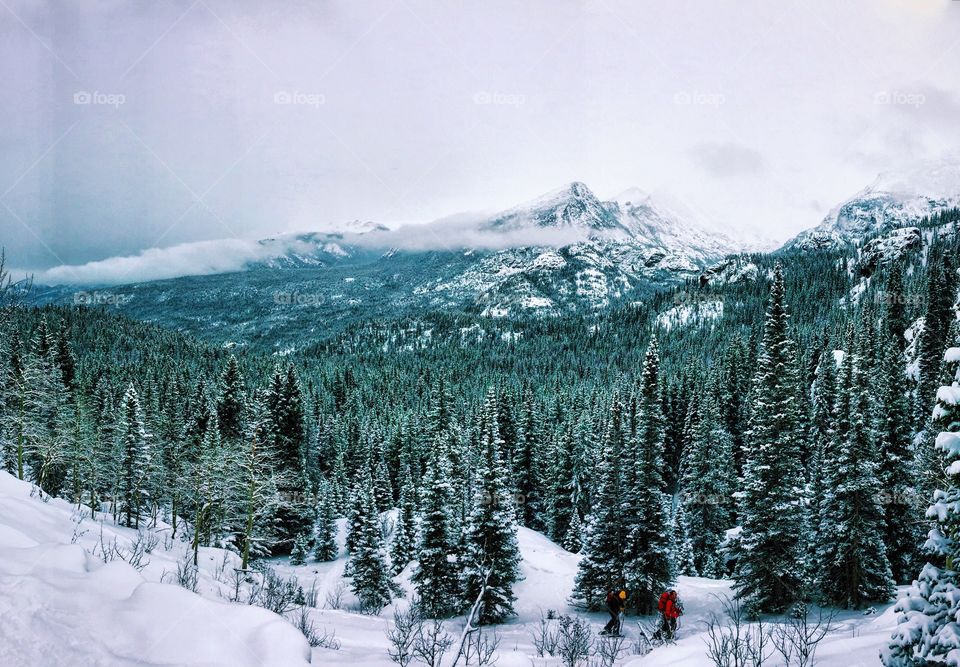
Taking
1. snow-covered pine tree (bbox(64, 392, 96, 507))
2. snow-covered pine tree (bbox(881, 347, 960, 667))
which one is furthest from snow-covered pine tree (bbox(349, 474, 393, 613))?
snow-covered pine tree (bbox(881, 347, 960, 667))

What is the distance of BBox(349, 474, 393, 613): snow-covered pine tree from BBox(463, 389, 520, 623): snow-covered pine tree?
8578 millimetres

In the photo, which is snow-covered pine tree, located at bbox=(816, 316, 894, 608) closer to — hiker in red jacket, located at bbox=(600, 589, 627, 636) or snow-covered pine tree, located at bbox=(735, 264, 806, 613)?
snow-covered pine tree, located at bbox=(735, 264, 806, 613)

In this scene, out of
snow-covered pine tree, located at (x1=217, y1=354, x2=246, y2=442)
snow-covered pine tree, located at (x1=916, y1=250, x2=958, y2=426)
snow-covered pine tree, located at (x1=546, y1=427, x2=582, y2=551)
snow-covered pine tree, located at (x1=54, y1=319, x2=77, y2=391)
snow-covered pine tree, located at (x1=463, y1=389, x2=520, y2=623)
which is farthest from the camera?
snow-covered pine tree, located at (x1=54, y1=319, x2=77, y2=391)

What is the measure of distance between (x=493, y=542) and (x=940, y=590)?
20.9m

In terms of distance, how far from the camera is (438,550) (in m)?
26.9

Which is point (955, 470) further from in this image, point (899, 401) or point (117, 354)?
point (117, 354)

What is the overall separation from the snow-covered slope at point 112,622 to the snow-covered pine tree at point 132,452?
116 ft

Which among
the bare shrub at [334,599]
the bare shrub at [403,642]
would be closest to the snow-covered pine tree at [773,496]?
the bare shrub at [403,642]

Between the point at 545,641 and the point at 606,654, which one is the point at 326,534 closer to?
the point at 545,641

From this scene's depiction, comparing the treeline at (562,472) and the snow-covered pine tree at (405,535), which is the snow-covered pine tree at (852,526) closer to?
the treeline at (562,472)

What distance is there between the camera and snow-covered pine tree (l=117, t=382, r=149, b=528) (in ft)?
121

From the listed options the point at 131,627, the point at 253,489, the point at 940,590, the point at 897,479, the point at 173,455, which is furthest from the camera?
the point at 173,455

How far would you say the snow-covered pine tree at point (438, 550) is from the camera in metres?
25.6

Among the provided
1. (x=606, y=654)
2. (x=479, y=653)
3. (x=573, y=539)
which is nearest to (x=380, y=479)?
(x=573, y=539)
